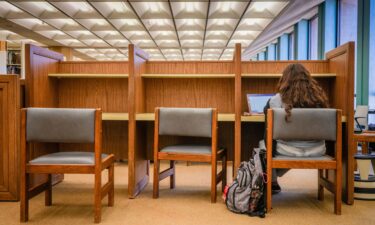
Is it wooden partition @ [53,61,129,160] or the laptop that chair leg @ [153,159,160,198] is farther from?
the laptop

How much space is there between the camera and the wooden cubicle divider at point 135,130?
2863mm

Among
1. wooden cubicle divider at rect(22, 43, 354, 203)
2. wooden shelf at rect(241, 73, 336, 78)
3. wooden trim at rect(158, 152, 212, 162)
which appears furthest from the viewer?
wooden cubicle divider at rect(22, 43, 354, 203)

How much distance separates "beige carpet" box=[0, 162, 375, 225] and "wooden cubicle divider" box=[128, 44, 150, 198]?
116 mm

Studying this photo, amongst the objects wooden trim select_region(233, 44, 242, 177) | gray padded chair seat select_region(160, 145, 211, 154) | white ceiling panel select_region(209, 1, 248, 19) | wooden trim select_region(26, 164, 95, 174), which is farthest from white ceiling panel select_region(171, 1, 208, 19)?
wooden trim select_region(26, 164, 95, 174)

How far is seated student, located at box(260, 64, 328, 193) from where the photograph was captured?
253 centimetres

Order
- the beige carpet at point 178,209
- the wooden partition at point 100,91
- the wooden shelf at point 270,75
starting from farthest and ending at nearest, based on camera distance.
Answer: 1. the wooden partition at point 100,91
2. the wooden shelf at point 270,75
3. the beige carpet at point 178,209

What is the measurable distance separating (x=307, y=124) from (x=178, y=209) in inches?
44.2

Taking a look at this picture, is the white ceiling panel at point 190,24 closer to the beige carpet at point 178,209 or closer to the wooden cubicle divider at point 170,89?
the wooden cubicle divider at point 170,89

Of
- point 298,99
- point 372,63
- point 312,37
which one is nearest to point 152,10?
point 312,37

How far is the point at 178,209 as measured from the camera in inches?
101

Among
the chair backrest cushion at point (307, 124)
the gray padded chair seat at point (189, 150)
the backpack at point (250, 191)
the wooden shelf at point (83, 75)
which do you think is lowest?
the backpack at point (250, 191)

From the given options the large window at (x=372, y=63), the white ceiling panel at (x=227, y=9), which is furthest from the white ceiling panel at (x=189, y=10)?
the large window at (x=372, y=63)

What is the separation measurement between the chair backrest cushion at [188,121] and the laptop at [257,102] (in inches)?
32.5

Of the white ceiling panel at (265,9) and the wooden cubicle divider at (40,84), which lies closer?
the wooden cubicle divider at (40,84)
